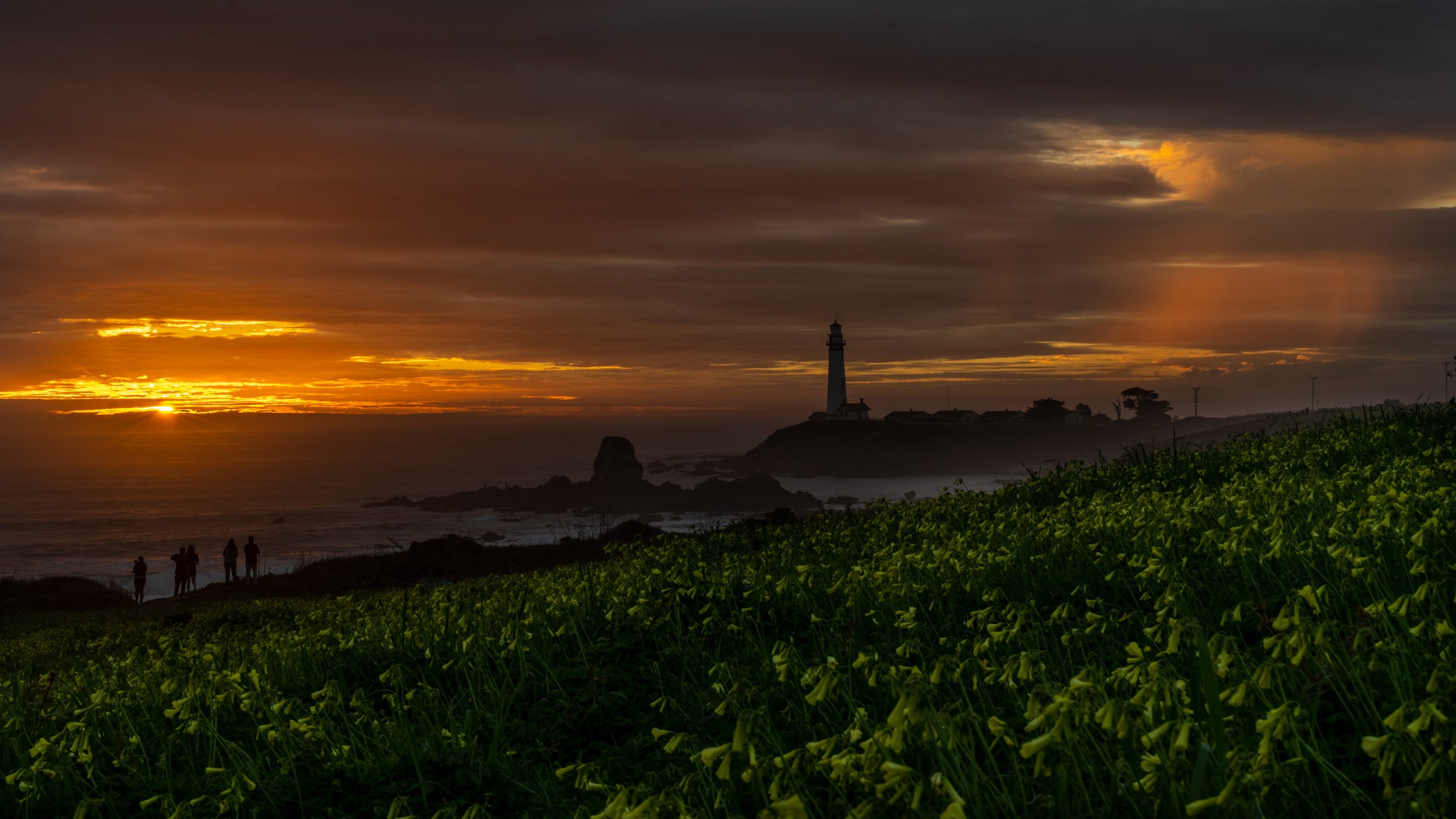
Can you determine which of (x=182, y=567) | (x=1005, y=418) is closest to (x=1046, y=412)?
(x=1005, y=418)

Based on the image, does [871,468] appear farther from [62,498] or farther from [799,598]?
[799,598]

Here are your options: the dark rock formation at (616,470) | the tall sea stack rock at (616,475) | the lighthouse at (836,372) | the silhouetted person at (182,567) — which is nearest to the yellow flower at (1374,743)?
the silhouetted person at (182,567)

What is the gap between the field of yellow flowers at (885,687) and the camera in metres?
3.32

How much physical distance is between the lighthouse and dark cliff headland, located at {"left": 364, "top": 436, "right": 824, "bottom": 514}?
115 ft

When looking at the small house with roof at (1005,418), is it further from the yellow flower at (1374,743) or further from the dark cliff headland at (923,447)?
the yellow flower at (1374,743)

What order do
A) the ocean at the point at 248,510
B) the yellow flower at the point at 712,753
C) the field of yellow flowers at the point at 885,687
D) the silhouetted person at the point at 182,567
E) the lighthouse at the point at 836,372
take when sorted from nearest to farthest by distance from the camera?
the yellow flower at the point at 712,753, the field of yellow flowers at the point at 885,687, the silhouetted person at the point at 182,567, the ocean at the point at 248,510, the lighthouse at the point at 836,372

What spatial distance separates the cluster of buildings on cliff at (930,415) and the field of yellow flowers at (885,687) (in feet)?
467

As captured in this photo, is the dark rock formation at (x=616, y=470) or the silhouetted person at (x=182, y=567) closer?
the silhouetted person at (x=182, y=567)

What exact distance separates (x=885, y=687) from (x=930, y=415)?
16895 centimetres

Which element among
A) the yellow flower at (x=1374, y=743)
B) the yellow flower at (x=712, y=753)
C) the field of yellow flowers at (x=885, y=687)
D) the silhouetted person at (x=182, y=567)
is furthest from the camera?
the silhouetted person at (x=182, y=567)

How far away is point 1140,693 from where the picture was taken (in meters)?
3.46

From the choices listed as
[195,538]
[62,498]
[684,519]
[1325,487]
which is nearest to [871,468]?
[684,519]

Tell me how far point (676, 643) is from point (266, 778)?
298 centimetres

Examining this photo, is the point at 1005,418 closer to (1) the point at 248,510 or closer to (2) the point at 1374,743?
(1) the point at 248,510
